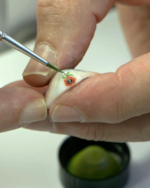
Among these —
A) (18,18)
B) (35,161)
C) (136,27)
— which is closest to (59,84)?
(35,161)

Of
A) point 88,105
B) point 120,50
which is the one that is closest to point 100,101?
point 88,105

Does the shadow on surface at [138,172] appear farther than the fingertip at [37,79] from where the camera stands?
Yes

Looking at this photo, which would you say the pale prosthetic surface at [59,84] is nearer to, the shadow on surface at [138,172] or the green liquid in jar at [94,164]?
the green liquid in jar at [94,164]

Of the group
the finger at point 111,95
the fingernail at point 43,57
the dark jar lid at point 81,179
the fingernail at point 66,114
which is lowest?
the dark jar lid at point 81,179

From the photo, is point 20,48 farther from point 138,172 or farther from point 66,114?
point 138,172

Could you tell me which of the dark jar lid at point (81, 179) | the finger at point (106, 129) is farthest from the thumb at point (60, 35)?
the dark jar lid at point (81, 179)

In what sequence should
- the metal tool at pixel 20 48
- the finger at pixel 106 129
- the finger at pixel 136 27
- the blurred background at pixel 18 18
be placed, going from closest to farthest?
the metal tool at pixel 20 48 → the finger at pixel 106 129 → the finger at pixel 136 27 → the blurred background at pixel 18 18

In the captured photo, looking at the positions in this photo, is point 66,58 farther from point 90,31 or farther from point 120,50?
point 120,50

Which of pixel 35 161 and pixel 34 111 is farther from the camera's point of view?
pixel 35 161
